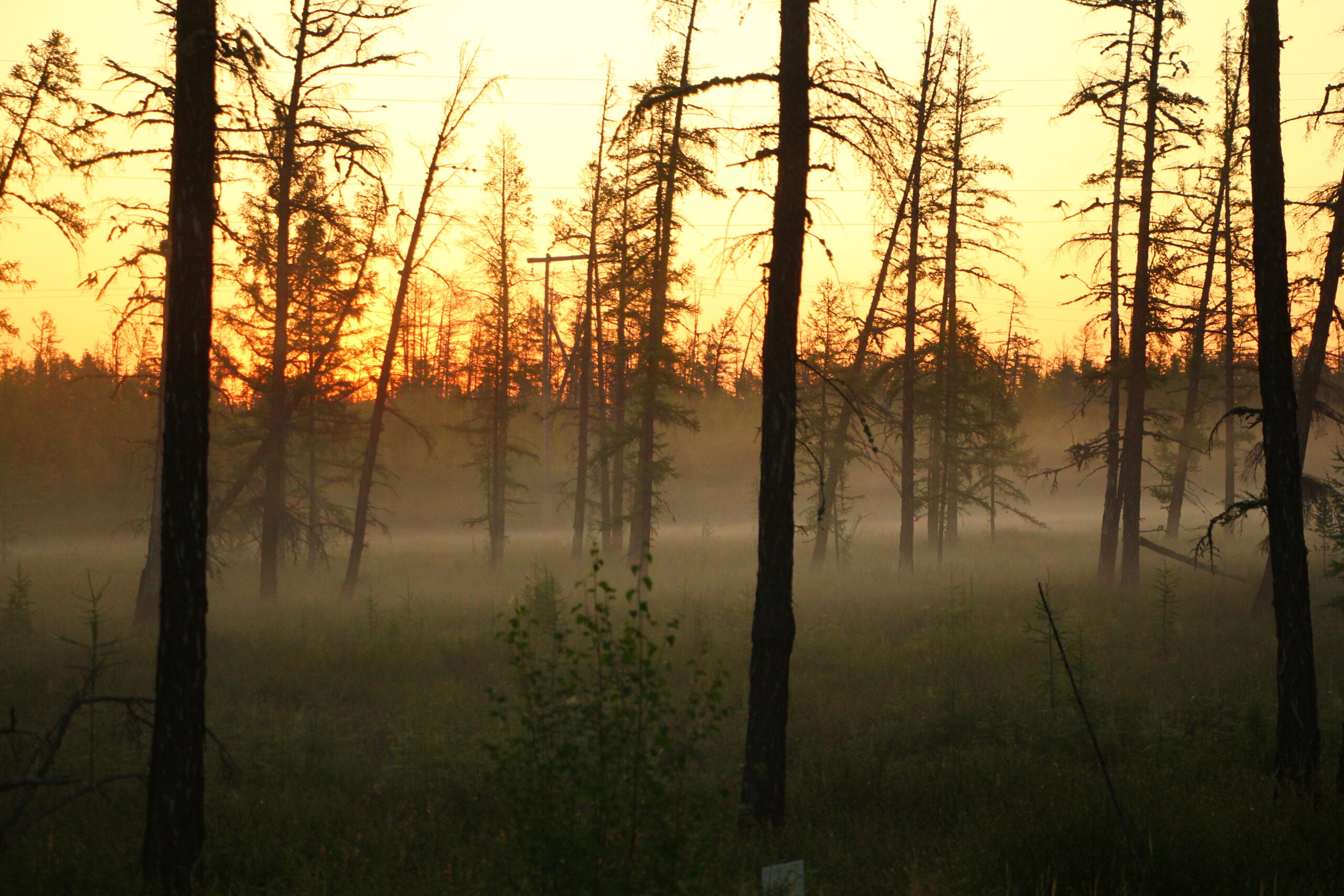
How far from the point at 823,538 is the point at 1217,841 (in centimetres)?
2072

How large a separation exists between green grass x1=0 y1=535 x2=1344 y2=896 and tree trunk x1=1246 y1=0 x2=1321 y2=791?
0.54 metres

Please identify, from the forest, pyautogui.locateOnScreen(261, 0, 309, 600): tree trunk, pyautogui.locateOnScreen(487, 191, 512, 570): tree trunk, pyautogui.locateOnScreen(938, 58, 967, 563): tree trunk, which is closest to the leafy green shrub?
the forest

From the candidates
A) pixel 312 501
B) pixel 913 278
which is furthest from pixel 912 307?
pixel 312 501

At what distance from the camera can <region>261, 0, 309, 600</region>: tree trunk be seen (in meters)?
17.3

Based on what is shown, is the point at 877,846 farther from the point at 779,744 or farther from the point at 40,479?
the point at 40,479

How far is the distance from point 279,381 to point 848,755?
1529cm

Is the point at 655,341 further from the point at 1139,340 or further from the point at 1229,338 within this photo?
the point at 1229,338

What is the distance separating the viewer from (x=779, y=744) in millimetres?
7613

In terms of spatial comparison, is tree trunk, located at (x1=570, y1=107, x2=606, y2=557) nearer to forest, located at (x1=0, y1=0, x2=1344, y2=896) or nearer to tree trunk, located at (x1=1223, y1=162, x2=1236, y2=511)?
forest, located at (x1=0, y1=0, x2=1344, y2=896)

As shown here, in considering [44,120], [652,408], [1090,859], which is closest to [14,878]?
[1090,859]

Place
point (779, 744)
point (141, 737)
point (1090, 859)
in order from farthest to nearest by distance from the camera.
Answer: point (141, 737)
point (779, 744)
point (1090, 859)

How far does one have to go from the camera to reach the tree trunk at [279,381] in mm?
17281

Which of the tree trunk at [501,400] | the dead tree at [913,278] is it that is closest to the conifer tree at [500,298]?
the tree trunk at [501,400]

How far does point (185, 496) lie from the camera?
6.27 meters
